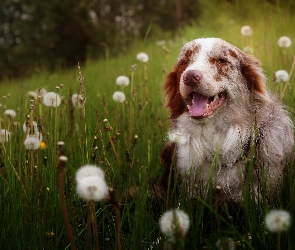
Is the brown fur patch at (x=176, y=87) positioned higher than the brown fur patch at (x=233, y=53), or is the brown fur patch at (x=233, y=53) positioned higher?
the brown fur patch at (x=233, y=53)

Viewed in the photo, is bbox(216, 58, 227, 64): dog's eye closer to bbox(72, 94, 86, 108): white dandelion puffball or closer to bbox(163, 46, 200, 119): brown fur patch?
bbox(163, 46, 200, 119): brown fur patch

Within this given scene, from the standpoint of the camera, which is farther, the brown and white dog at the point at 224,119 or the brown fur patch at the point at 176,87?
the brown fur patch at the point at 176,87

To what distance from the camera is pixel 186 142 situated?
3.00m

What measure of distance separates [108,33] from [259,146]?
39.3 ft

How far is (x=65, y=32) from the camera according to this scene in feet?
45.9

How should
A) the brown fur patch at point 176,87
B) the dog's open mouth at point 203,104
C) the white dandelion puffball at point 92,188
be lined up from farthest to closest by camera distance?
1. the brown fur patch at point 176,87
2. the dog's open mouth at point 203,104
3. the white dandelion puffball at point 92,188

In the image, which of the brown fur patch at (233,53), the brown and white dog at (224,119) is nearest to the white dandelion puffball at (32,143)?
the brown and white dog at (224,119)

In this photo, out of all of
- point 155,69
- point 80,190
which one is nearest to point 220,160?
point 80,190

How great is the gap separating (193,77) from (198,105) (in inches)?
Answer: 8.8

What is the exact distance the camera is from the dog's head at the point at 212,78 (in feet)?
9.09

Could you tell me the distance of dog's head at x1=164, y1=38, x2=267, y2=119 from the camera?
9.09 ft

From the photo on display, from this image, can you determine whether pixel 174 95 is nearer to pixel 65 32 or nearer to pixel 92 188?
pixel 92 188

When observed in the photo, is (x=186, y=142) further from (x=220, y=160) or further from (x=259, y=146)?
(x=259, y=146)

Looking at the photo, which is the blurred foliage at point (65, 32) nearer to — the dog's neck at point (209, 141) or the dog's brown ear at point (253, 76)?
the dog's brown ear at point (253, 76)
